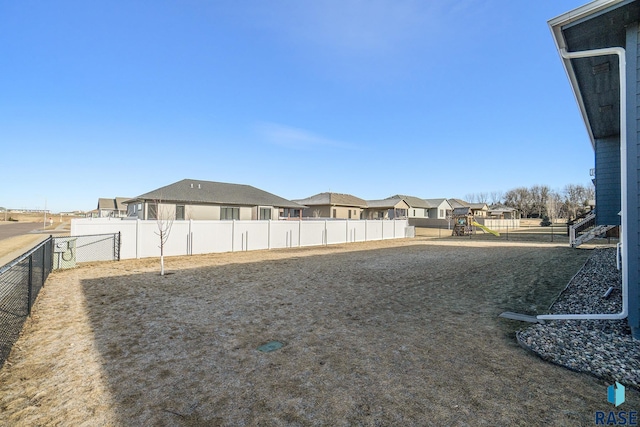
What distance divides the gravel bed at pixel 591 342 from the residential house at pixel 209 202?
20.5m

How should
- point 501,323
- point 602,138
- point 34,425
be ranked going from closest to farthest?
point 34,425 → point 501,323 → point 602,138

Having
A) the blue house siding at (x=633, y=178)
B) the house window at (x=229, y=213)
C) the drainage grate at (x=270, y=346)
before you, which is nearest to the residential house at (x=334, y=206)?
the house window at (x=229, y=213)

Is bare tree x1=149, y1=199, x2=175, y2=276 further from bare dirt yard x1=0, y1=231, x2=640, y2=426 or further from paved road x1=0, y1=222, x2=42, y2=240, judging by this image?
paved road x1=0, y1=222, x2=42, y2=240

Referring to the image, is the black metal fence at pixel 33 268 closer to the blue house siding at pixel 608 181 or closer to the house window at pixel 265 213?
the house window at pixel 265 213

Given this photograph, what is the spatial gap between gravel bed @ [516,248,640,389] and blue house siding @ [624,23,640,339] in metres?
0.45

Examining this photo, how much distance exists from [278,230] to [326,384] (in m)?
15.8

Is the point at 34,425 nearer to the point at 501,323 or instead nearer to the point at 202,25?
the point at 501,323

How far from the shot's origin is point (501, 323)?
5203mm

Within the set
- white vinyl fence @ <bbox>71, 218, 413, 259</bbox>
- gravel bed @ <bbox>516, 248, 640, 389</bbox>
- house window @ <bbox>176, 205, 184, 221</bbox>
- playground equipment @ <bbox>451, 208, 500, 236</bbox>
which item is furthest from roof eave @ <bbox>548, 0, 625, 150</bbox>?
playground equipment @ <bbox>451, 208, 500, 236</bbox>

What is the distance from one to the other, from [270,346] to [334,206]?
3582cm

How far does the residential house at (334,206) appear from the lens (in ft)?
130

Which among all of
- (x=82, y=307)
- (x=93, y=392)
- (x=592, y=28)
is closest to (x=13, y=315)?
(x=82, y=307)

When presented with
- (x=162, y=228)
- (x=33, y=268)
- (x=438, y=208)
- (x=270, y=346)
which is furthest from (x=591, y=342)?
(x=438, y=208)

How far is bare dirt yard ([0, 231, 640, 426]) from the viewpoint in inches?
107
